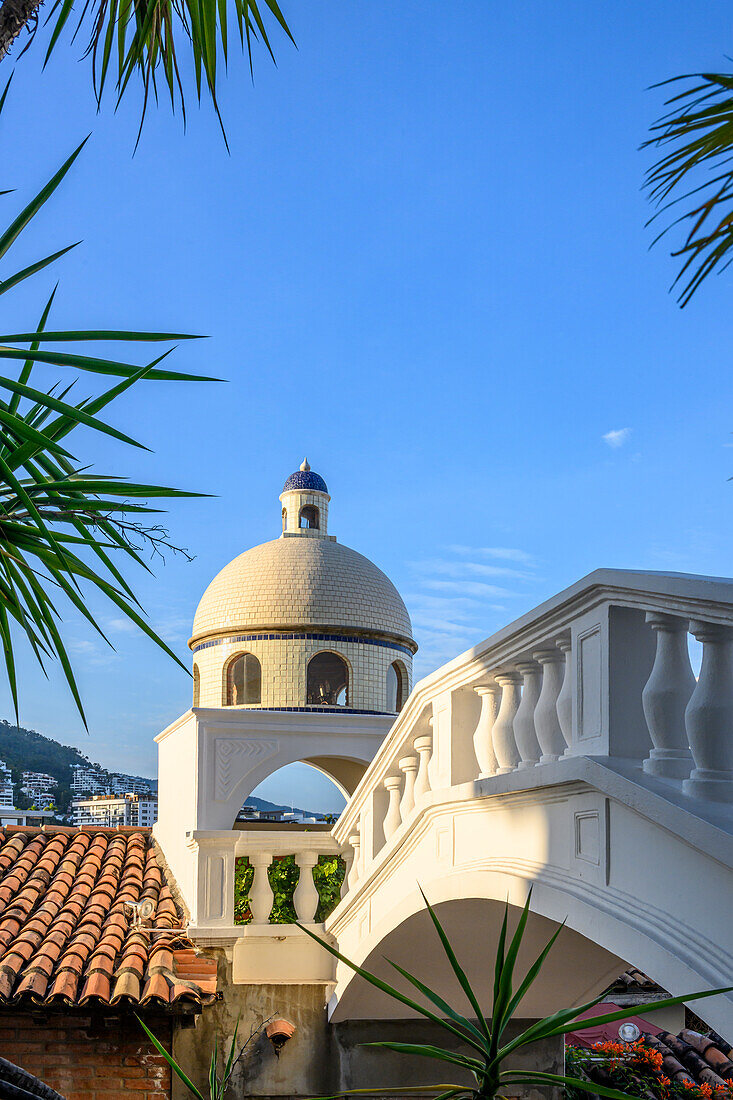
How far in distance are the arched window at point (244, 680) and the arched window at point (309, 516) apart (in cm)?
322

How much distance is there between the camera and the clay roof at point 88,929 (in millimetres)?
7879

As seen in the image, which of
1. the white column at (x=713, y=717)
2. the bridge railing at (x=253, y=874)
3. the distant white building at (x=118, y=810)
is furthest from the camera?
the distant white building at (x=118, y=810)

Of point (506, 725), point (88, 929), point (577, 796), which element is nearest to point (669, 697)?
point (577, 796)

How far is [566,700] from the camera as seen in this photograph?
4.29 meters

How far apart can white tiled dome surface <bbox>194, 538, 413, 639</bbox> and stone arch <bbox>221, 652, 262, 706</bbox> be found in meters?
0.52

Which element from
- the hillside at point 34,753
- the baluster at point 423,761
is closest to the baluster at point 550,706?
the baluster at point 423,761

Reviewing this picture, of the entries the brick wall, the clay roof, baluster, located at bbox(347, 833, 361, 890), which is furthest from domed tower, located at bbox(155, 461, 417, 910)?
the brick wall

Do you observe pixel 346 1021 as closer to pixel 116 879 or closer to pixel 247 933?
pixel 247 933

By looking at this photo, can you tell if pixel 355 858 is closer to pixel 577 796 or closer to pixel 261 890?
pixel 261 890

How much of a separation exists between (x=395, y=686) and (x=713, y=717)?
1502cm

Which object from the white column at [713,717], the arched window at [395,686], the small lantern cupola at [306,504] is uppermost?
the small lantern cupola at [306,504]

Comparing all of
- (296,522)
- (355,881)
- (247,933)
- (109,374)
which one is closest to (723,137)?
(109,374)

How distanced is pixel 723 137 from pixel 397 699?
16.1 m

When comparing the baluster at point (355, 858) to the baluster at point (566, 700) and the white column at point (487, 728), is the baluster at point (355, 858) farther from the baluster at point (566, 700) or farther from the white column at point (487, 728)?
the baluster at point (566, 700)
